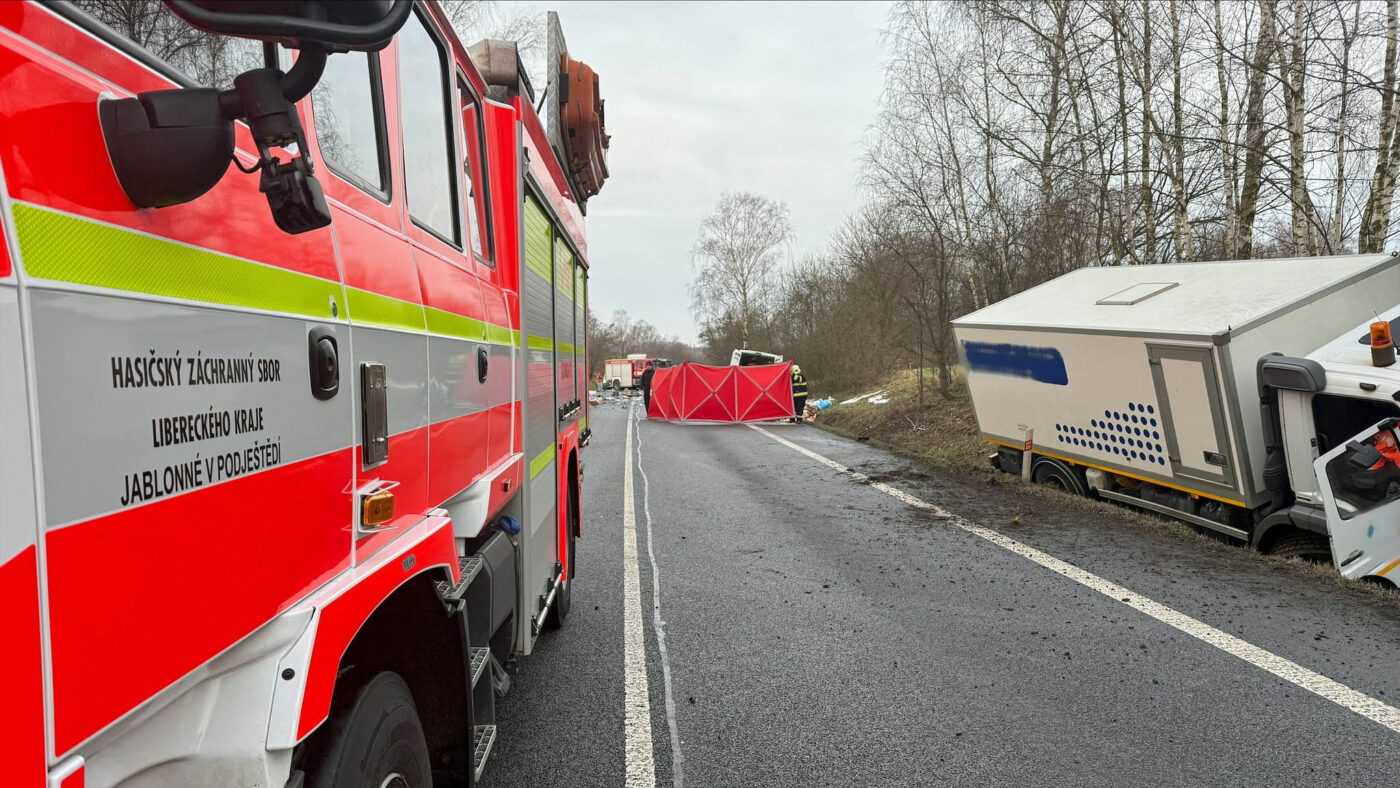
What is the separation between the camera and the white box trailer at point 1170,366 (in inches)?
263

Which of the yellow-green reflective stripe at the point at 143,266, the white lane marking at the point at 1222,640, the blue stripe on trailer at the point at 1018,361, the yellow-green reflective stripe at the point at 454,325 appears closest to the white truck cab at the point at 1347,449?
the white lane marking at the point at 1222,640

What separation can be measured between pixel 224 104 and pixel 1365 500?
6766mm

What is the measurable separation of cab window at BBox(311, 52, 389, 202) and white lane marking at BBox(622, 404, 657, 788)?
2.44m

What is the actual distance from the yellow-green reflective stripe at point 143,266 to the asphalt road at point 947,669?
2469mm

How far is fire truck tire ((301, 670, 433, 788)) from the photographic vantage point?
5.11 ft

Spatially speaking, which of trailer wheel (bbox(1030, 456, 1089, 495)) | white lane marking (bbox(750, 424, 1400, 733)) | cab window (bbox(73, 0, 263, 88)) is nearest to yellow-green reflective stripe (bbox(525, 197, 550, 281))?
cab window (bbox(73, 0, 263, 88))

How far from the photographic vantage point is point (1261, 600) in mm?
5473

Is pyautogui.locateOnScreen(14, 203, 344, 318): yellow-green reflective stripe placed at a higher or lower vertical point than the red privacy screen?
higher

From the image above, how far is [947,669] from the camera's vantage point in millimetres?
4355

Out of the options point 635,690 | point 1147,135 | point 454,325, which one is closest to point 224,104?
point 454,325

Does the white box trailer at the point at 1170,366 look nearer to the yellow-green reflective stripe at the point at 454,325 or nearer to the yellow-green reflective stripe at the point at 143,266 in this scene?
the yellow-green reflective stripe at the point at 454,325

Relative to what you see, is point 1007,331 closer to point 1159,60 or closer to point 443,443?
point 1159,60

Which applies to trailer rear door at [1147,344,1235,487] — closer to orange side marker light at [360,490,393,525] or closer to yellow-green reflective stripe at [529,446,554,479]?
yellow-green reflective stripe at [529,446,554,479]

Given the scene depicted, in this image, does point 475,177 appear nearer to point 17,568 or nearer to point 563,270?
point 563,270
